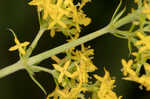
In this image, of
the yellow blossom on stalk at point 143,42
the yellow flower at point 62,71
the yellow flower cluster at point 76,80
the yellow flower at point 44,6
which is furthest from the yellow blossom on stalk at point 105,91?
the yellow flower at point 44,6

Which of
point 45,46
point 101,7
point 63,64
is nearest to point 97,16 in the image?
point 101,7

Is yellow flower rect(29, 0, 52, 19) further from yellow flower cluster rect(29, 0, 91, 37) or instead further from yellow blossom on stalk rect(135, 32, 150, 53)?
yellow blossom on stalk rect(135, 32, 150, 53)

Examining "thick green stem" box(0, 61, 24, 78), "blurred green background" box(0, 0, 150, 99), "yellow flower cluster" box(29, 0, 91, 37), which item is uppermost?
"yellow flower cluster" box(29, 0, 91, 37)

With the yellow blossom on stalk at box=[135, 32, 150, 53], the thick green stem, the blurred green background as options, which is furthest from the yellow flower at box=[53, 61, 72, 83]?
the blurred green background

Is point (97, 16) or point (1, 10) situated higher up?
point (1, 10)

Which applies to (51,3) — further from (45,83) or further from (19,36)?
(45,83)

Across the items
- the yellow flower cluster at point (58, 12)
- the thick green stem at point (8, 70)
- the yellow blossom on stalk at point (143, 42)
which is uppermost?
the yellow flower cluster at point (58, 12)

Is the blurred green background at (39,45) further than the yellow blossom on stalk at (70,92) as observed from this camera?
Yes

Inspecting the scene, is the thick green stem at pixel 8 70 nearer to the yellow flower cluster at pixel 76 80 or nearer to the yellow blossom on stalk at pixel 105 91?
the yellow flower cluster at pixel 76 80

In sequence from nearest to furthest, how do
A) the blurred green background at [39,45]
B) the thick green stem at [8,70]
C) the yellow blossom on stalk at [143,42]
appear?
the yellow blossom on stalk at [143,42]
the thick green stem at [8,70]
the blurred green background at [39,45]
